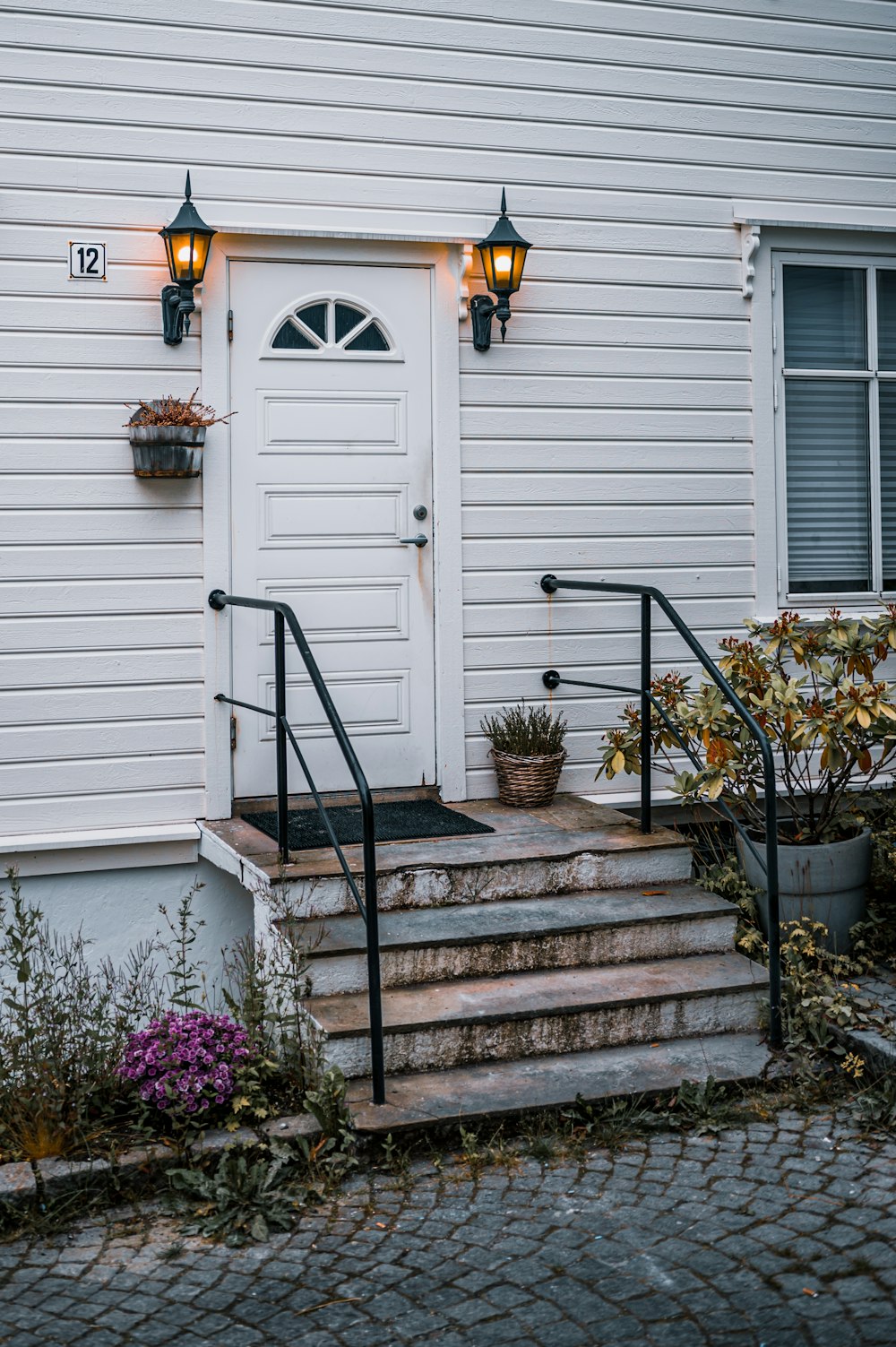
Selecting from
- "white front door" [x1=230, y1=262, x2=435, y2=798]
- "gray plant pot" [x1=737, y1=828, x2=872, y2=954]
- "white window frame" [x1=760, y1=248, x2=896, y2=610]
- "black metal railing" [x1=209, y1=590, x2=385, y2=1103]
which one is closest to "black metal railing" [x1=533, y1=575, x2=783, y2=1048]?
"gray plant pot" [x1=737, y1=828, x2=872, y2=954]

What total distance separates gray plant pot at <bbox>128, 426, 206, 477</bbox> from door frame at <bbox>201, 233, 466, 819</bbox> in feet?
0.56

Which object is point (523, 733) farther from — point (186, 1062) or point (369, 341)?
point (186, 1062)

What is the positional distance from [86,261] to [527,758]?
284 cm

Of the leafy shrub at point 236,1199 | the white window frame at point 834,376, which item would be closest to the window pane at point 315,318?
the white window frame at point 834,376

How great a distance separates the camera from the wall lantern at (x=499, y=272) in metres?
6.09

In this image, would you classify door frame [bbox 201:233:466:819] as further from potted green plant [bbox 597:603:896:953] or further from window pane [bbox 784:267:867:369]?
window pane [bbox 784:267:867:369]

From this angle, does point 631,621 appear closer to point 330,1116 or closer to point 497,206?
point 497,206

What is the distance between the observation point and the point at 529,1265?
3590 millimetres

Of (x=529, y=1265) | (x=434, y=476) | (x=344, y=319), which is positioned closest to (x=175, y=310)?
(x=344, y=319)

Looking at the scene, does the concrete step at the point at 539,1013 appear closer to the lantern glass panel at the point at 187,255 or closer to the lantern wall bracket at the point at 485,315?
the lantern wall bracket at the point at 485,315

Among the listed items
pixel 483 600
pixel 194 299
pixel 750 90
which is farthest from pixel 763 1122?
pixel 750 90

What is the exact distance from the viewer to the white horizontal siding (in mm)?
5723

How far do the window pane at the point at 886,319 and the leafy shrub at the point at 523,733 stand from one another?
2.66 metres

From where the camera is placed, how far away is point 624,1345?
3229 mm
